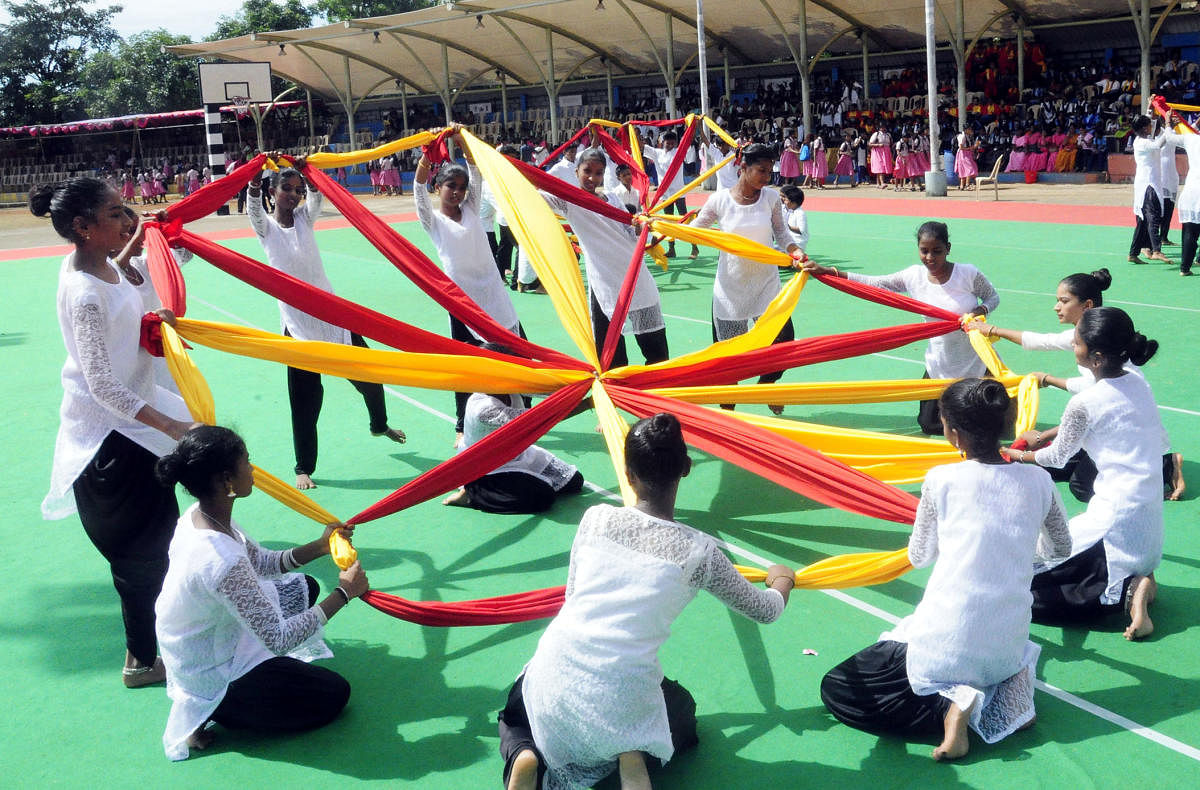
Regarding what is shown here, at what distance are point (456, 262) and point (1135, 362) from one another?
329 centimetres

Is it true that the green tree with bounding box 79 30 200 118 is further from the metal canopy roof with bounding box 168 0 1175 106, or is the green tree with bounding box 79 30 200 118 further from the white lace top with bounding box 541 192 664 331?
the white lace top with bounding box 541 192 664 331

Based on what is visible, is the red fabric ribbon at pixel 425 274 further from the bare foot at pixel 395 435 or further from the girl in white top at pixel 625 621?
the girl in white top at pixel 625 621

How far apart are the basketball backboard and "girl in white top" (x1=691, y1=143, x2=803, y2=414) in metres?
22.2

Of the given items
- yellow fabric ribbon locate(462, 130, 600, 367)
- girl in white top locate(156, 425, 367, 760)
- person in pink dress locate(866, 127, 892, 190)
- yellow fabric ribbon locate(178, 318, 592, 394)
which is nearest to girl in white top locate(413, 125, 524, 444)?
yellow fabric ribbon locate(462, 130, 600, 367)

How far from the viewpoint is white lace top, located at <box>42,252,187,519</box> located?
331cm

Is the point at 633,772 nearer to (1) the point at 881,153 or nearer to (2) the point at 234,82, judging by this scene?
(1) the point at 881,153

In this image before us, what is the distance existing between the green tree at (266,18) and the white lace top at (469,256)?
4807 cm

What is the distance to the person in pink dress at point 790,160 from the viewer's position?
22844 mm

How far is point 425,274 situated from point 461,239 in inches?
36.2

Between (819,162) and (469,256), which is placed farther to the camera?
(819,162)

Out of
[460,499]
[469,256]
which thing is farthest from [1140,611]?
[469,256]

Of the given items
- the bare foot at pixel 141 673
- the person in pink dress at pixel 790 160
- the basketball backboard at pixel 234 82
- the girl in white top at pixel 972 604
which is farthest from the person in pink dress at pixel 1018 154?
the bare foot at pixel 141 673

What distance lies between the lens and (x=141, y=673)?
3.56 meters

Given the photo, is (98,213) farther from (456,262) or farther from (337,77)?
(337,77)
